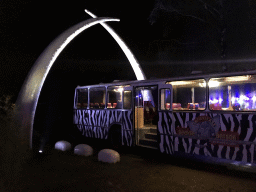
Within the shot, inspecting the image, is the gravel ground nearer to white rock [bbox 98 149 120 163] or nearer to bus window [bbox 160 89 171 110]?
white rock [bbox 98 149 120 163]

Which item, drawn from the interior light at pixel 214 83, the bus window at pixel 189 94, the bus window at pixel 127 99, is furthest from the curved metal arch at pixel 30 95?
the interior light at pixel 214 83

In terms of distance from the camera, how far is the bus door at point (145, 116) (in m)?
10.4

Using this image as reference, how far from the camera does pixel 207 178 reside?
23.9 feet

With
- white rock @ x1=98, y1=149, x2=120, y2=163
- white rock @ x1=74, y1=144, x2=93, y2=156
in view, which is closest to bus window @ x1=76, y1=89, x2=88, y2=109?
white rock @ x1=74, y1=144, x2=93, y2=156

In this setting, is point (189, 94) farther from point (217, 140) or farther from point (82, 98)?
point (82, 98)

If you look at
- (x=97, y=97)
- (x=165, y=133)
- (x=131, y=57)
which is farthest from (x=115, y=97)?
(x=131, y=57)

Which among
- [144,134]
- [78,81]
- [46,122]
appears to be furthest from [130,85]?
[78,81]

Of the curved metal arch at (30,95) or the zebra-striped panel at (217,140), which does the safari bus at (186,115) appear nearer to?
the zebra-striped panel at (217,140)

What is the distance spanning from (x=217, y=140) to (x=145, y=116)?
4128 millimetres

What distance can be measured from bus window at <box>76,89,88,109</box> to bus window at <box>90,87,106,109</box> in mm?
538

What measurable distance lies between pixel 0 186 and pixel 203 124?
231 inches

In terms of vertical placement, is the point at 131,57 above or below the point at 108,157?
above

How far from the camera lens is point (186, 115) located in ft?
28.8

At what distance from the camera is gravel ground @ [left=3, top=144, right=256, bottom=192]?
6.38 m
